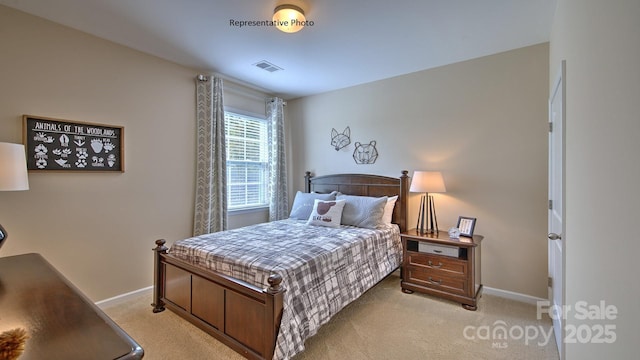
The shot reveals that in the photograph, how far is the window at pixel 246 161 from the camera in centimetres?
406

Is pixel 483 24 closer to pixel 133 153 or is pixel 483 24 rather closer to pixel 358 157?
pixel 358 157

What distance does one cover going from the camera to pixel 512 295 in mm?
2938

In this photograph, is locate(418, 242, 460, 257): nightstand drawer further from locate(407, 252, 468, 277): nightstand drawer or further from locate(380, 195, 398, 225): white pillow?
locate(380, 195, 398, 225): white pillow

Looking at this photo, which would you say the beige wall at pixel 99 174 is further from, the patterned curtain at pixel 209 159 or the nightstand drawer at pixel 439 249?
the nightstand drawer at pixel 439 249

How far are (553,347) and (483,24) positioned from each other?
271 cm

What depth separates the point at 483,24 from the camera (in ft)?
8.08

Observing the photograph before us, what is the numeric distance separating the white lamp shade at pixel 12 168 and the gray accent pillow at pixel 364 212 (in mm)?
2834

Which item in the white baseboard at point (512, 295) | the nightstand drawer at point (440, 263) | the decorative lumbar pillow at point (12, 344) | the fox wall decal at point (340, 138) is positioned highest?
the fox wall decal at point (340, 138)

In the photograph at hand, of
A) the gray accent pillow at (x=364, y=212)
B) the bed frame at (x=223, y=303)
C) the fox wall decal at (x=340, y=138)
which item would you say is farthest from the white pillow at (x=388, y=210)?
the bed frame at (x=223, y=303)

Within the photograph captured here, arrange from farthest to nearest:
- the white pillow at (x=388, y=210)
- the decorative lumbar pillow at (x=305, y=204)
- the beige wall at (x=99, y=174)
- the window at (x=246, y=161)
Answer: the window at (x=246, y=161) < the decorative lumbar pillow at (x=305, y=204) < the white pillow at (x=388, y=210) < the beige wall at (x=99, y=174)

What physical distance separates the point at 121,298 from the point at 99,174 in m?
1.31

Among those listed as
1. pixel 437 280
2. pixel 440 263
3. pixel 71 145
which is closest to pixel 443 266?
pixel 440 263

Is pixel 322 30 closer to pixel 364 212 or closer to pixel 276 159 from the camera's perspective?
pixel 364 212

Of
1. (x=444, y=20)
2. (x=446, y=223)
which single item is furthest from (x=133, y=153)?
(x=446, y=223)
